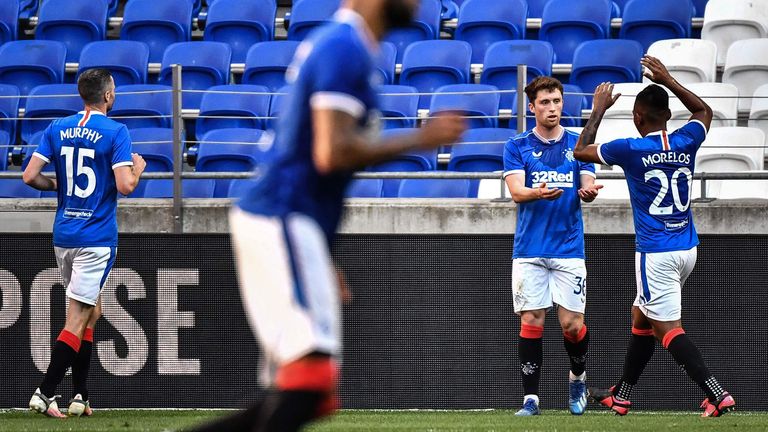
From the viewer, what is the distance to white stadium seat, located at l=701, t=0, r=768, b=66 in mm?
14312

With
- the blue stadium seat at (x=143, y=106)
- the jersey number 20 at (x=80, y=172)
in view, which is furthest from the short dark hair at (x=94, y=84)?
the blue stadium seat at (x=143, y=106)

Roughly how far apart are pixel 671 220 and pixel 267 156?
4831mm

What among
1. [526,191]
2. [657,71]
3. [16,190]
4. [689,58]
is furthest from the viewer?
[689,58]

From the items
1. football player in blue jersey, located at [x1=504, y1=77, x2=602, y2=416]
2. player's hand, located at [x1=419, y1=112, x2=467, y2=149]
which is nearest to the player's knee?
player's hand, located at [x1=419, y1=112, x2=467, y2=149]

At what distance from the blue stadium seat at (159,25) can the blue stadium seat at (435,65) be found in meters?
3.12

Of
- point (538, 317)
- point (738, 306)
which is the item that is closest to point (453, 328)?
point (538, 317)

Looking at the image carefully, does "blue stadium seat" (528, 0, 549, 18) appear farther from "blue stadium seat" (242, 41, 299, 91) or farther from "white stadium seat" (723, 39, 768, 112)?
"blue stadium seat" (242, 41, 299, 91)

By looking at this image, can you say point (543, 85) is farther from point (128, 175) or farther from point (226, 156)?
point (226, 156)

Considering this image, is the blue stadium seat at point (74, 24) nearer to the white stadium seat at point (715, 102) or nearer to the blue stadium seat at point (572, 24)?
the blue stadium seat at point (572, 24)

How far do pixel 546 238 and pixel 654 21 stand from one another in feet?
20.5

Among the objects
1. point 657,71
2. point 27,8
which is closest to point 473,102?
point 657,71

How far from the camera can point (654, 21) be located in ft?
47.3

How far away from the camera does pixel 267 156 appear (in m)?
4.18

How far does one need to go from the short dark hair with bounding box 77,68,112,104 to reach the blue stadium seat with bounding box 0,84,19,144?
15.9 feet
